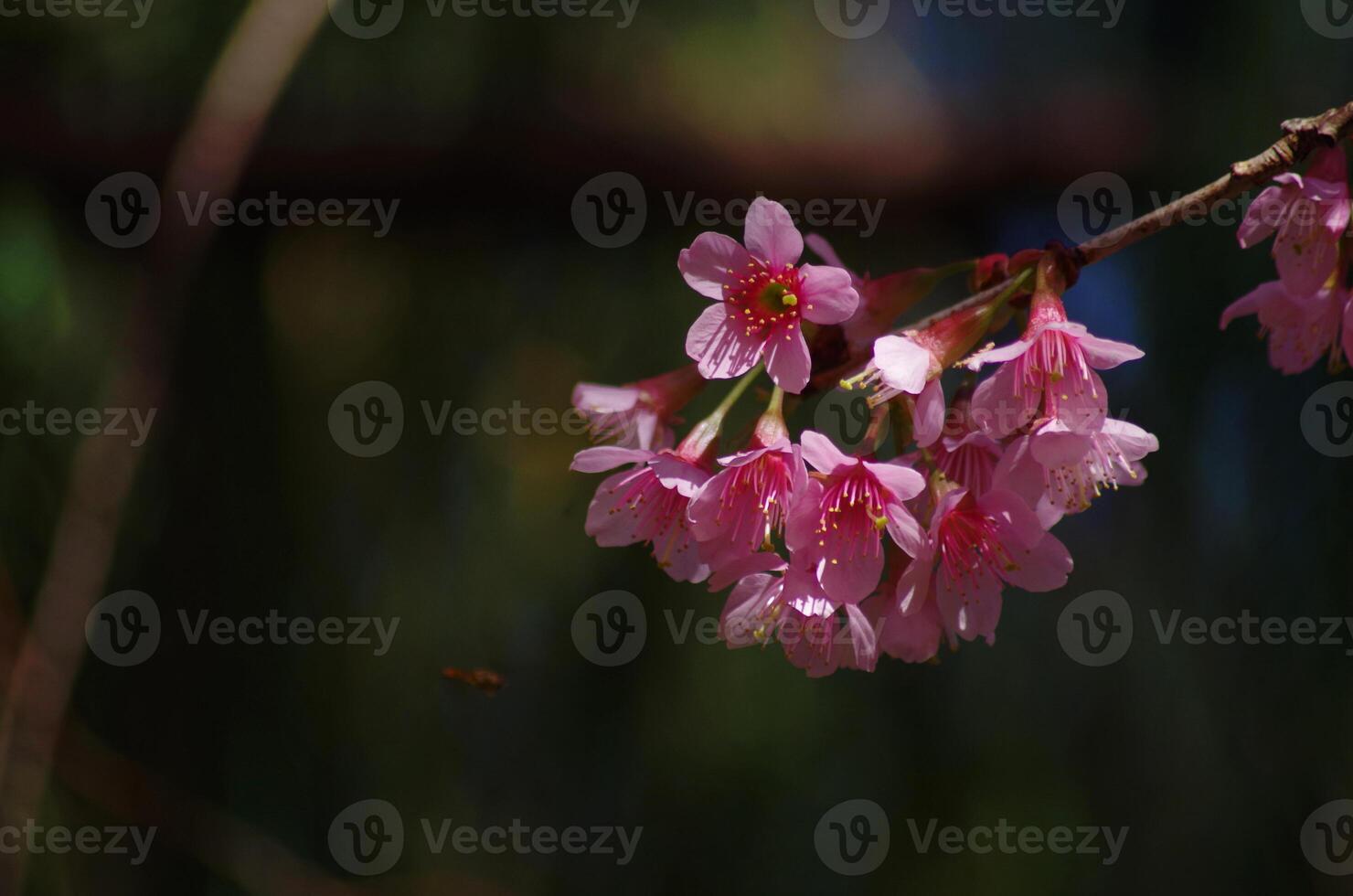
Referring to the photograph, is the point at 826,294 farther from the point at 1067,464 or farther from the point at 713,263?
the point at 1067,464

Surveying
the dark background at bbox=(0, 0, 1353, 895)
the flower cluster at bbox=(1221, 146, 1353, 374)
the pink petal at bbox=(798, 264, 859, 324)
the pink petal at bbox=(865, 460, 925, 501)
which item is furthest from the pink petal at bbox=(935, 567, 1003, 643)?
the dark background at bbox=(0, 0, 1353, 895)

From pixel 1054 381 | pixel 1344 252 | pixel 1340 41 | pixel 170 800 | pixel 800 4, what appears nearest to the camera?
pixel 1054 381

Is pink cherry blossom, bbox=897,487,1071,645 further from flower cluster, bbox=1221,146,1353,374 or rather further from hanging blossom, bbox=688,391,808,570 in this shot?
flower cluster, bbox=1221,146,1353,374

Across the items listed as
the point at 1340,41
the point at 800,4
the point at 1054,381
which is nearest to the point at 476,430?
A: the point at 800,4

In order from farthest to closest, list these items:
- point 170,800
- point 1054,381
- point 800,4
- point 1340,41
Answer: point 800,4
point 170,800
point 1340,41
point 1054,381

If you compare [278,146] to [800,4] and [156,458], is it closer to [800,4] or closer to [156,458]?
[156,458]

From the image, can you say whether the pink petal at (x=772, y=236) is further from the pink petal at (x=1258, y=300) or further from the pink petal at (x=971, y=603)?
the pink petal at (x=1258, y=300)
